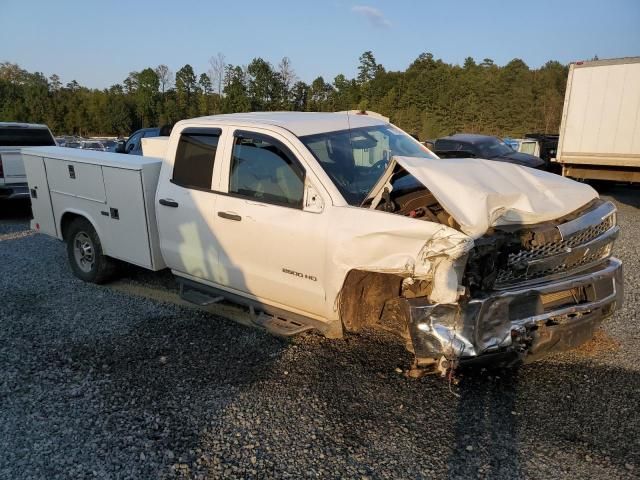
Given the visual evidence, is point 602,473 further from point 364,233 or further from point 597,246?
point 364,233

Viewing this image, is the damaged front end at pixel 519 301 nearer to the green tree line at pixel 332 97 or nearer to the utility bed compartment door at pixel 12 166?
the utility bed compartment door at pixel 12 166

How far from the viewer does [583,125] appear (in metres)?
12.0

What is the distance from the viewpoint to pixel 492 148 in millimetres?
12914

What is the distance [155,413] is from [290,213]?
5.72ft

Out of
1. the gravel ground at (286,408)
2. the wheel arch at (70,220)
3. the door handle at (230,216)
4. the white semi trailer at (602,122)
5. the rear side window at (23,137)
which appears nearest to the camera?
the gravel ground at (286,408)

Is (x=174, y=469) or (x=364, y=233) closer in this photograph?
(x=174, y=469)

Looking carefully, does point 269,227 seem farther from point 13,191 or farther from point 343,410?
point 13,191

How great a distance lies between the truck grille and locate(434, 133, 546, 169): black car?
909 centimetres

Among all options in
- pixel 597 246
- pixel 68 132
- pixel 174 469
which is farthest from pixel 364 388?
pixel 68 132

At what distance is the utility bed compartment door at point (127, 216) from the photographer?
16.4ft

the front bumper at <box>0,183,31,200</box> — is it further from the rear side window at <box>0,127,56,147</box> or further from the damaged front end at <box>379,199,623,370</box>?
the damaged front end at <box>379,199,623,370</box>

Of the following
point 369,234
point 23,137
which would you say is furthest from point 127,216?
point 23,137

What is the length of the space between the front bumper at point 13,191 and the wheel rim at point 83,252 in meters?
4.60

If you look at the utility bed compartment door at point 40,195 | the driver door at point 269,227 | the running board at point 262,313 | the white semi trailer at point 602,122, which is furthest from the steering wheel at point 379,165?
the white semi trailer at point 602,122
